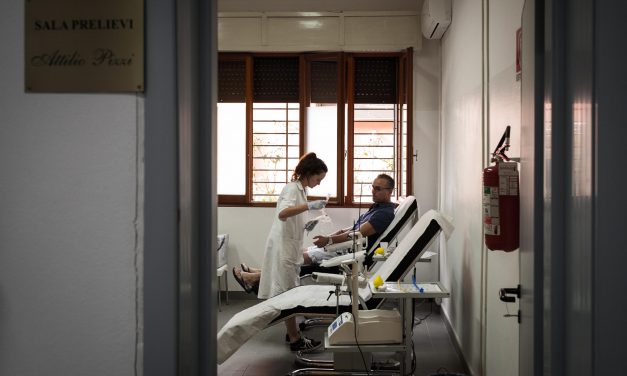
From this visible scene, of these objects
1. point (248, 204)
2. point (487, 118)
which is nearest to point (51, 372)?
point (487, 118)

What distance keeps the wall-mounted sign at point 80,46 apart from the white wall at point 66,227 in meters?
0.02

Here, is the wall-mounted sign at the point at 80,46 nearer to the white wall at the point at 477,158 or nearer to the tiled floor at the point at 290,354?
the white wall at the point at 477,158

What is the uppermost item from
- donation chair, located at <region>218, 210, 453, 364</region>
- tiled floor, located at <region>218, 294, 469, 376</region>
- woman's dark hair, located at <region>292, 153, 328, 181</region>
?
woman's dark hair, located at <region>292, 153, 328, 181</region>

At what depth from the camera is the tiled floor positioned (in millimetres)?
Answer: 3722

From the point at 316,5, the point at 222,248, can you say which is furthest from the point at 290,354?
the point at 316,5

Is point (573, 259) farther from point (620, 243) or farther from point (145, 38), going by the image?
point (145, 38)

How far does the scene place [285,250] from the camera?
420 centimetres

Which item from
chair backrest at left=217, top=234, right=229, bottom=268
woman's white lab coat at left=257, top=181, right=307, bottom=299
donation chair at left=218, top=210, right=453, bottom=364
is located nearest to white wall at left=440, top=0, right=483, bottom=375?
donation chair at left=218, top=210, right=453, bottom=364

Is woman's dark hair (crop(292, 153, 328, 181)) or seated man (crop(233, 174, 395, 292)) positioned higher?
woman's dark hair (crop(292, 153, 328, 181))

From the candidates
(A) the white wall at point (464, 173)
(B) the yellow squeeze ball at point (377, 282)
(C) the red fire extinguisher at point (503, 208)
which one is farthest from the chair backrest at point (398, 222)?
(C) the red fire extinguisher at point (503, 208)

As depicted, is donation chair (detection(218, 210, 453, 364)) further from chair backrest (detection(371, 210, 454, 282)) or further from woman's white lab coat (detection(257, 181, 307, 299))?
woman's white lab coat (detection(257, 181, 307, 299))

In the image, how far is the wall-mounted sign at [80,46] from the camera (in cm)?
112

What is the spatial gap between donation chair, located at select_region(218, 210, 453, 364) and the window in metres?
2.27

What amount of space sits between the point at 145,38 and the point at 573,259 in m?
1.00
